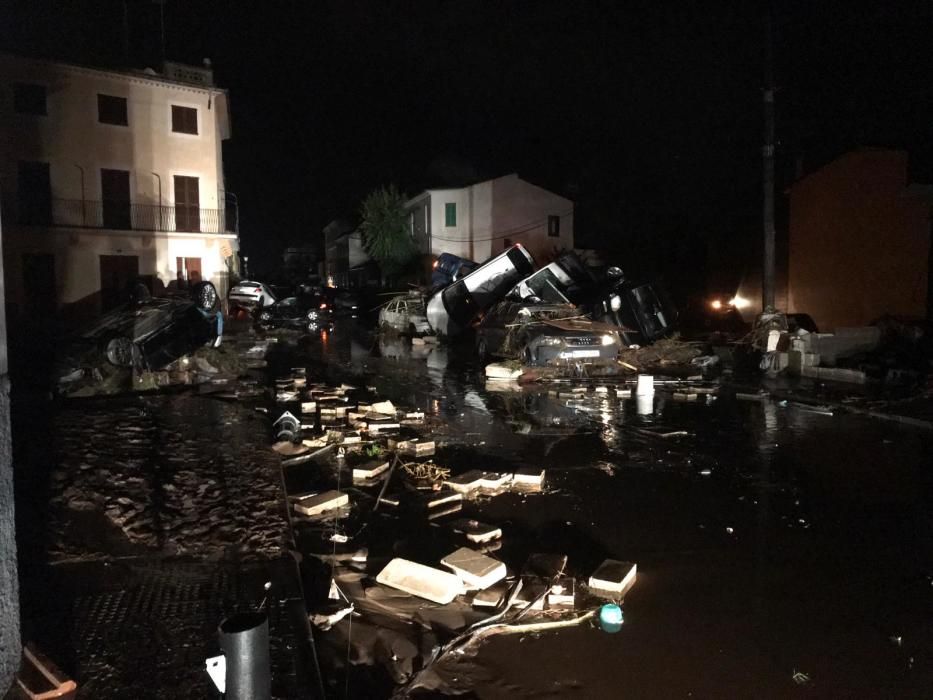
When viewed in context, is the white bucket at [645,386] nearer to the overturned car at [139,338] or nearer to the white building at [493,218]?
the overturned car at [139,338]

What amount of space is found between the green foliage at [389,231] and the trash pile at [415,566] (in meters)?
34.8

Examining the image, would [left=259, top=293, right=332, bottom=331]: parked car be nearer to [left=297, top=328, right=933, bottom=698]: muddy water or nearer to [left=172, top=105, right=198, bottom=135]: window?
[left=172, top=105, right=198, bottom=135]: window

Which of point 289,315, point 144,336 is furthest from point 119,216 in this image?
point 144,336

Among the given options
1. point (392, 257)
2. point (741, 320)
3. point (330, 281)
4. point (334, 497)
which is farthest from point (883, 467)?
point (330, 281)

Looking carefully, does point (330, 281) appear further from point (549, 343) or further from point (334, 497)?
point (334, 497)

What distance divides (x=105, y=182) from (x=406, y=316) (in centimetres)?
1351

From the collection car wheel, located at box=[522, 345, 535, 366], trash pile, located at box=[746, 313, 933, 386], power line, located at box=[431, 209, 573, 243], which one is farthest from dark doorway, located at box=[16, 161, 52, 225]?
trash pile, located at box=[746, 313, 933, 386]

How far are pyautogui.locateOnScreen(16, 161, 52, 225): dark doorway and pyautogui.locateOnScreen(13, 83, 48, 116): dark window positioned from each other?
2003 mm

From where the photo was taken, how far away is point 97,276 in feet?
90.6

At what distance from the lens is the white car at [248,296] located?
28766 mm

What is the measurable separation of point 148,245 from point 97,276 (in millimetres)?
→ 2409

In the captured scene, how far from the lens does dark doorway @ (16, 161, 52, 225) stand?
2662cm

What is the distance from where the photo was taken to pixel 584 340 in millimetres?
14398

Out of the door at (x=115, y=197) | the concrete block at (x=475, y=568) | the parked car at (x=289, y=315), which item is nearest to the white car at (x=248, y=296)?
the parked car at (x=289, y=315)
